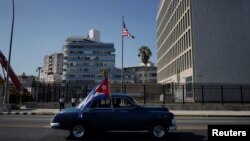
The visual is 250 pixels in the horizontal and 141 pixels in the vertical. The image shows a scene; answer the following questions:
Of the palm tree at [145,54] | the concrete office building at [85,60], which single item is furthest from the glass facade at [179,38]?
the concrete office building at [85,60]

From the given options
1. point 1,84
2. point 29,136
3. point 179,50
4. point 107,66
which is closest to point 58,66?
point 107,66

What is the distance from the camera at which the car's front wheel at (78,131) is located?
10.8 meters

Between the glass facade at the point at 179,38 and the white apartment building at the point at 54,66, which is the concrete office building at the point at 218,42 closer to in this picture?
the glass facade at the point at 179,38

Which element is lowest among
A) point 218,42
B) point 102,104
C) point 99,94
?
point 102,104

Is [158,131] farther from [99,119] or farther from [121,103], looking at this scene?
[99,119]

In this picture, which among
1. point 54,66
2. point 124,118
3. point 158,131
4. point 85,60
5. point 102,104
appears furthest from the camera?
point 54,66

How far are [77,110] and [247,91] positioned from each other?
3769 centimetres

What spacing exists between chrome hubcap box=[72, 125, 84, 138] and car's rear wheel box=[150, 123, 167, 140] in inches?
115

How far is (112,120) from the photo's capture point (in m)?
10.8

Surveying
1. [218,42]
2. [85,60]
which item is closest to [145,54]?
[218,42]

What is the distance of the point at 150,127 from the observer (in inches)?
428

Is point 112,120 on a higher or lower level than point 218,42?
lower

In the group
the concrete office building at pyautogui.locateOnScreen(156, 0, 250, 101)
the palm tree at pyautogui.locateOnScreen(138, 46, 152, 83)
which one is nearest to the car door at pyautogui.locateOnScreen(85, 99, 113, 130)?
the concrete office building at pyautogui.locateOnScreen(156, 0, 250, 101)

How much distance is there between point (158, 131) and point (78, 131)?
3.34m
